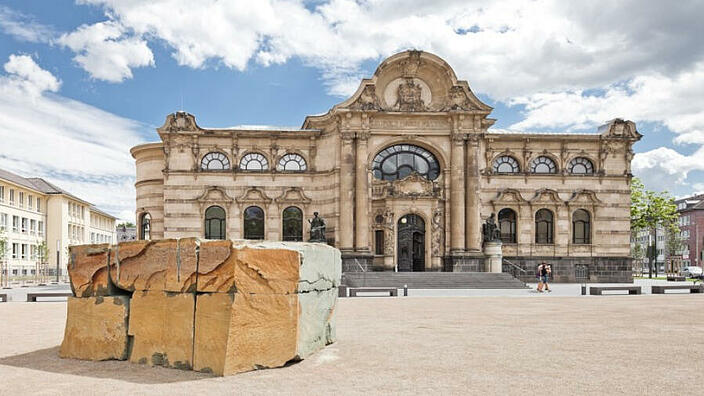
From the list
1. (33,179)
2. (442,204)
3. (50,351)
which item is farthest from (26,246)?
(50,351)

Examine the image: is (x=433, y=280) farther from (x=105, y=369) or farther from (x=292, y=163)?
(x=105, y=369)

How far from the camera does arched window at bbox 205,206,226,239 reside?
44531 millimetres

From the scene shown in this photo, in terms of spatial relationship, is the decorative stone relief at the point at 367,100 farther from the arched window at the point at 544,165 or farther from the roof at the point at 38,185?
the roof at the point at 38,185

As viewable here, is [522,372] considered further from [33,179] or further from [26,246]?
[33,179]

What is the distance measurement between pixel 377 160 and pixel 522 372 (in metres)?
34.2

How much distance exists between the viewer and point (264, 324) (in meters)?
10.8

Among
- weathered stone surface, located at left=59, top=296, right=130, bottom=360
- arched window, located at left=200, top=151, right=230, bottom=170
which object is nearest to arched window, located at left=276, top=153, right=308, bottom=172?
arched window, located at left=200, top=151, right=230, bottom=170

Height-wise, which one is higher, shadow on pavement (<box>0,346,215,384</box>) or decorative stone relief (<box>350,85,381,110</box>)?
decorative stone relief (<box>350,85,381,110</box>)

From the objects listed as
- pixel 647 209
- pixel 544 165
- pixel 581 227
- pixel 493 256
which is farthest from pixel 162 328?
pixel 647 209

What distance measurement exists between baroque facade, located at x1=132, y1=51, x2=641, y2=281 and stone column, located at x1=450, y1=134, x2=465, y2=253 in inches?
2.8

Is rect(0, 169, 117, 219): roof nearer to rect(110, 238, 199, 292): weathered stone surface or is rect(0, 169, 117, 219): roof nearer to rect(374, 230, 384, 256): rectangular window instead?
rect(374, 230, 384, 256): rectangular window

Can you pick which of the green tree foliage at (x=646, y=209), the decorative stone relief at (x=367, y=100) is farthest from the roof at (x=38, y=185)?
the green tree foliage at (x=646, y=209)

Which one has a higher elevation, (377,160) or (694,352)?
(377,160)

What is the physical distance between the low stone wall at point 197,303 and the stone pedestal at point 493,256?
3114 centimetres
